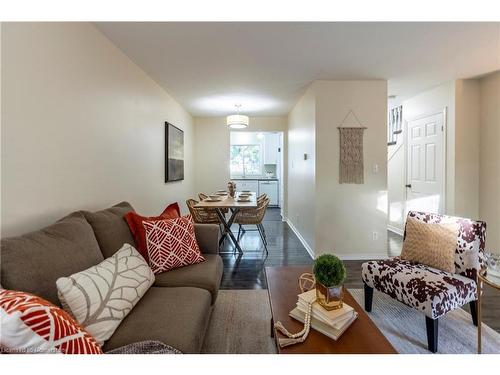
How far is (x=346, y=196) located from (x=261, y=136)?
226 inches

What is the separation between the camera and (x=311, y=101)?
3756 mm

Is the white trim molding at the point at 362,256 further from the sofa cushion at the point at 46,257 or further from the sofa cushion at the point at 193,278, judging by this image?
the sofa cushion at the point at 46,257

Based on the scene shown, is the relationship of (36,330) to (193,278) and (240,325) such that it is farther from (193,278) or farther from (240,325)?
(240,325)

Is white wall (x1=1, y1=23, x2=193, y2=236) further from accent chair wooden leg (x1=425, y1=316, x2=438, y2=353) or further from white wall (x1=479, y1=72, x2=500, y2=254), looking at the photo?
white wall (x1=479, y1=72, x2=500, y2=254)

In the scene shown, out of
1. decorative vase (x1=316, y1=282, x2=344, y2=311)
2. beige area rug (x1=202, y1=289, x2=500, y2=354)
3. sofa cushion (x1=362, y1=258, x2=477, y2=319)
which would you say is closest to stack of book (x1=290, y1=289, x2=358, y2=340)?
decorative vase (x1=316, y1=282, x2=344, y2=311)

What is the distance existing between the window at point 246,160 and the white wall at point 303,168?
3.37m

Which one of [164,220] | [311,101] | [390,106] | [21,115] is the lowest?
[164,220]

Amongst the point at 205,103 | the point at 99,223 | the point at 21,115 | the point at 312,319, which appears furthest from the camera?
the point at 205,103

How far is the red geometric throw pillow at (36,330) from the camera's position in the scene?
2.32 ft

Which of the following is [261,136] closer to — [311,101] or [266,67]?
[311,101]

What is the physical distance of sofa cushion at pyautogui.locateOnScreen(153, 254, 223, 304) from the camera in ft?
5.75

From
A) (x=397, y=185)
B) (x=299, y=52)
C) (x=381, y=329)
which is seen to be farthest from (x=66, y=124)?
Result: (x=397, y=185)

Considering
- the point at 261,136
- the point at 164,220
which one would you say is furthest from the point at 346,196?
the point at 261,136
